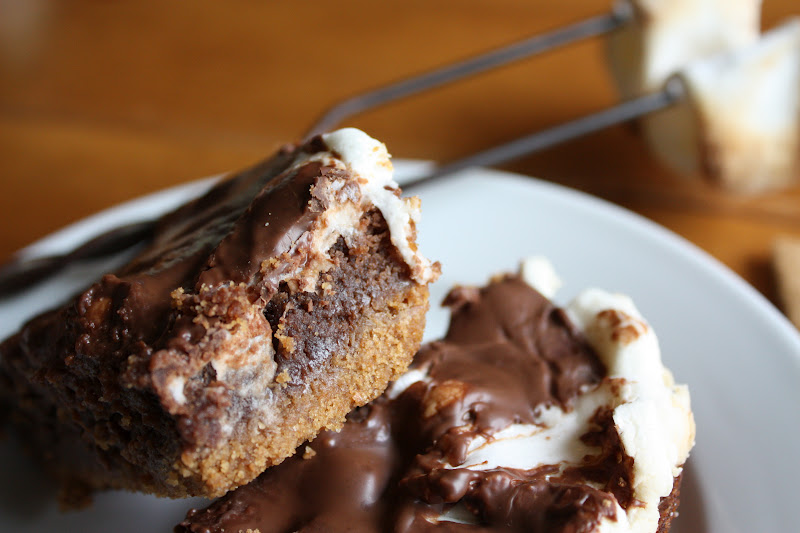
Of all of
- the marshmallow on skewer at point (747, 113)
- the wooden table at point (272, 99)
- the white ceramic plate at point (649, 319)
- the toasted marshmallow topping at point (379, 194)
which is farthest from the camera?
the wooden table at point (272, 99)

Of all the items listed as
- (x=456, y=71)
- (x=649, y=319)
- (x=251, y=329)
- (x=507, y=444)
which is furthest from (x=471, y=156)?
(x=251, y=329)

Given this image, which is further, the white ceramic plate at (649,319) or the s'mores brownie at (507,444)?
the white ceramic plate at (649,319)

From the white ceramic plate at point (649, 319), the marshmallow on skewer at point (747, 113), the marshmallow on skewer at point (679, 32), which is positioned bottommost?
the white ceramic plate at point (649, 319)

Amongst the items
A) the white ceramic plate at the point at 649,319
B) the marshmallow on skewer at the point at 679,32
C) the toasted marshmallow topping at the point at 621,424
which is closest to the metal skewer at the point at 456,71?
the marshmallow on skewer at the point at 679,32

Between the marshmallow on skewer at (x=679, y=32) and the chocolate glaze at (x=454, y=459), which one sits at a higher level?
the marshmallow on skewer at (x=679, y=32)

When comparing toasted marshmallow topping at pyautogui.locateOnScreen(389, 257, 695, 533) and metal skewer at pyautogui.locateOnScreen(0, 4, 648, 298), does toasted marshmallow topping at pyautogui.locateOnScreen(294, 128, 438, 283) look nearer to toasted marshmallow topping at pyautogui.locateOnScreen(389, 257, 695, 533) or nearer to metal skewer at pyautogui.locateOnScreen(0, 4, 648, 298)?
toasted marshmallow topping at pyautogui.locateOnScreen(389, 257, 695, 533)

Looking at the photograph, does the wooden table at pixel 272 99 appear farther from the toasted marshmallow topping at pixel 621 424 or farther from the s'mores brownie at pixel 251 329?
the s'mores brownie at pixel 251 329

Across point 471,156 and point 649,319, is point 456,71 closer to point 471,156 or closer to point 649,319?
point 471,156
